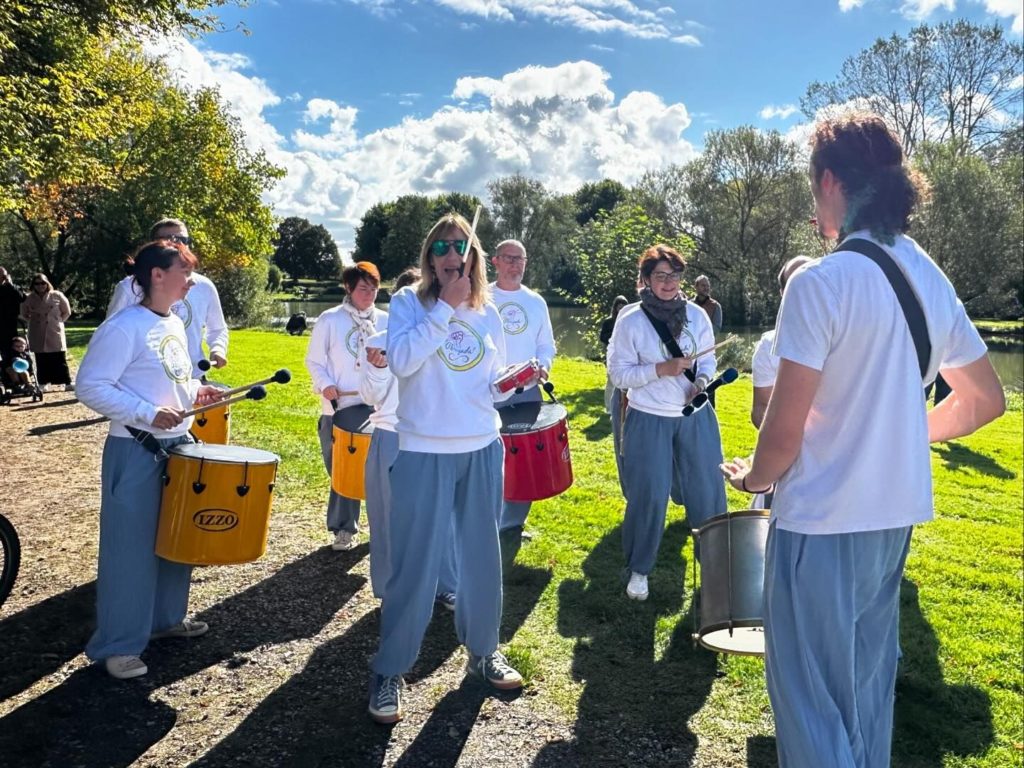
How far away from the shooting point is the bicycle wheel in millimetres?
4096

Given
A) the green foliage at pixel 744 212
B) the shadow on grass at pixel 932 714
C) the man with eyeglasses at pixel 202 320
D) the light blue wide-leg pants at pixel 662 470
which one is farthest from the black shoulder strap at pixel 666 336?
the green foliage at pixel 744 212

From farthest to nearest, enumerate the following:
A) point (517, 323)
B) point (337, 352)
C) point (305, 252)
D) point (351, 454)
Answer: point (305, 252)
point (517, 323)
point (337, 352)
point (351, 454)

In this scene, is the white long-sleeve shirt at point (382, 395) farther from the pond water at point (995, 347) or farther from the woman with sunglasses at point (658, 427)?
the pond water at point (995, 347)

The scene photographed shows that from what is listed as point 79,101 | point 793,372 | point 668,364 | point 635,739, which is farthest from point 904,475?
point 79,101

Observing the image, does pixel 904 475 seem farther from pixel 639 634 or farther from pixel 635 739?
pixel 639 634

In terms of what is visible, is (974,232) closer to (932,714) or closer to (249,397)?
(932,714)

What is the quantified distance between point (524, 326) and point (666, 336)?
1.50 m

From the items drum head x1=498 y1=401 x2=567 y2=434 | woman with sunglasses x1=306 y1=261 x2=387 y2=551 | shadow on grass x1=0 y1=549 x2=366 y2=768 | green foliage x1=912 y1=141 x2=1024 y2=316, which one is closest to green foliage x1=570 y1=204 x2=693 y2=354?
woman with sunglasses x1=306 y1=261 x2=387 y2=551

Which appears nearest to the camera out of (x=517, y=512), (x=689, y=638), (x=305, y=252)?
(x=689, y=638)

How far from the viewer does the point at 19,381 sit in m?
11.1

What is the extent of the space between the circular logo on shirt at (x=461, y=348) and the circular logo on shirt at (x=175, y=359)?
1362 millimetres

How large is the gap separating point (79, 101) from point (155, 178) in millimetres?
15245

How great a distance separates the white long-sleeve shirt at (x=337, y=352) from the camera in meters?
5.29

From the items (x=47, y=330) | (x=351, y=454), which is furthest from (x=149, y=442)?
(x=47, y=330)
